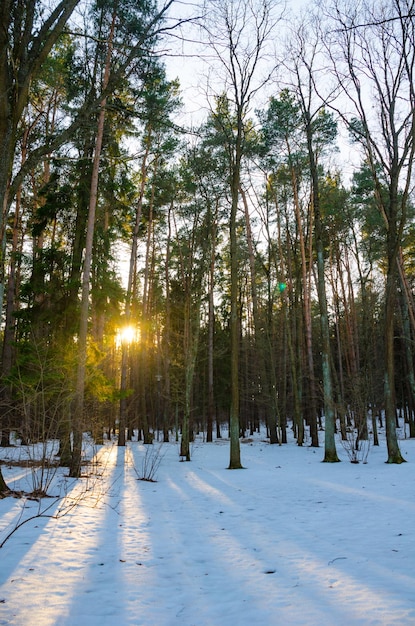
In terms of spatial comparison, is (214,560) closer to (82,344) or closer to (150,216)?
(82,344)

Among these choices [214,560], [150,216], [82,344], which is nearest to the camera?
[214,560]

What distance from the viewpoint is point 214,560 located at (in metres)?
3.80

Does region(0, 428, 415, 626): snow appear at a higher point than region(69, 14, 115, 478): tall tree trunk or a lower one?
lower

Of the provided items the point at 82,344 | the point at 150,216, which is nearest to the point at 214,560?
the point at 82,344

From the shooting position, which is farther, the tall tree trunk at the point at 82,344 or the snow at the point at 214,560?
the tall tree trunk at the point at 82,344

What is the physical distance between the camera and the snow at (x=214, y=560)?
8.75 ft

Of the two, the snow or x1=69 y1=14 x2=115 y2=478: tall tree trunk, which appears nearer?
the snow

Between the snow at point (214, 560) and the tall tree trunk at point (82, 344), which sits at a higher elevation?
the tall tree trunk at point (82, 344)

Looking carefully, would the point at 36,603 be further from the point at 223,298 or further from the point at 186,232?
the point at 223,298

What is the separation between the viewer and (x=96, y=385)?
10305 mm

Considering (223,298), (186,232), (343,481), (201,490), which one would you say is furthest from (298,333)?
(201,490)

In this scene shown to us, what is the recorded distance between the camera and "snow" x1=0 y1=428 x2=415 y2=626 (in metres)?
2.67

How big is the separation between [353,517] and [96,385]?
6952 mm

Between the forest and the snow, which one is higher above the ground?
the forest
